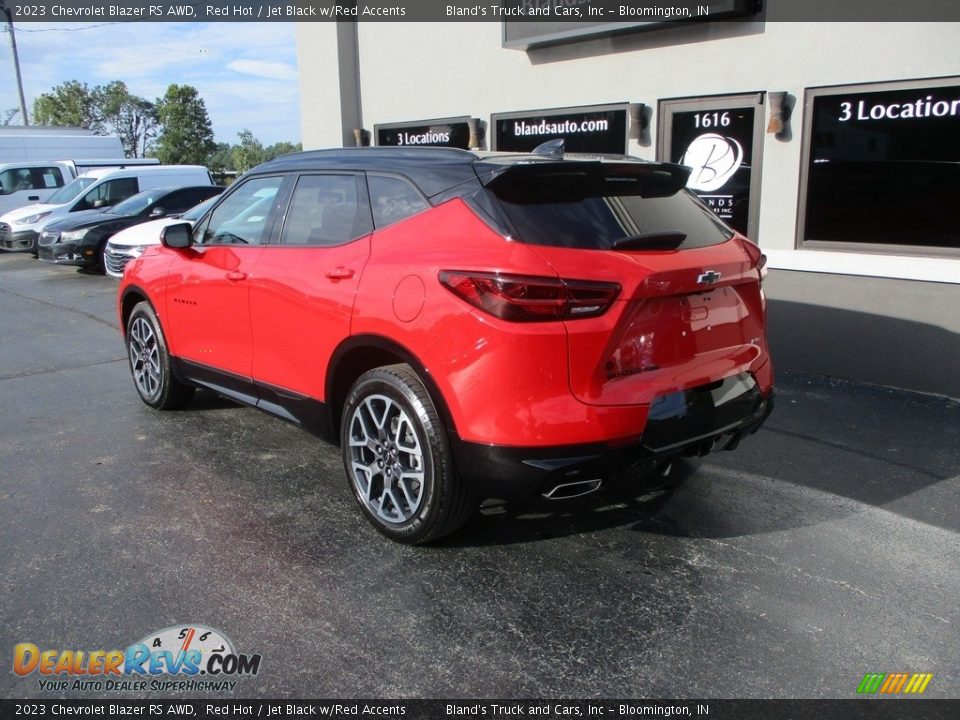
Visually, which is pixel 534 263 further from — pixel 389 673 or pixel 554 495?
pixel 389 673

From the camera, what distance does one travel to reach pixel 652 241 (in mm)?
3305

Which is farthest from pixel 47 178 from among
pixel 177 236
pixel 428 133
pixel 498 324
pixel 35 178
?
pixel 498 324

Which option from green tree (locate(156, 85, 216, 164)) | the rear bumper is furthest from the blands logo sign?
green tree (locate(156, 85, 216, 164))

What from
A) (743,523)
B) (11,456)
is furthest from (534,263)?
(11,456)

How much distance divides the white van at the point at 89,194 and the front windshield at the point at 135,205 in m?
0.93

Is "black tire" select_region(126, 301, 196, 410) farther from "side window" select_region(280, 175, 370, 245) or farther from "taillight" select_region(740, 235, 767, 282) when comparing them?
"taillight" select_region(740, 235, 767, 282)

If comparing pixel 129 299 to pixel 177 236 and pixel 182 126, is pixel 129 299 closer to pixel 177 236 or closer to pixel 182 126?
pixel 177 236

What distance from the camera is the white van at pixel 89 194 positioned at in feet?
50.2

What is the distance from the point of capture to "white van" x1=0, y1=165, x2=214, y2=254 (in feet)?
50.2

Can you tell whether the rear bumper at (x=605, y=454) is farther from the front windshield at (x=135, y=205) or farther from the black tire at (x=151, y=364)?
the front windshield at (x=135, y=205)

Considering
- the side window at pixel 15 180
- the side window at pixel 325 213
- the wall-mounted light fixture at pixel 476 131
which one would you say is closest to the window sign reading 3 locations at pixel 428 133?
the wall-mounted light fixture at pixel 476 131

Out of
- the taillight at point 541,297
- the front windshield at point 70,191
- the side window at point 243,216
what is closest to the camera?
the taillight at point 541,297

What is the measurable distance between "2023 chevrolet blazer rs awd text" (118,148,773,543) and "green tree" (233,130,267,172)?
5790 cm

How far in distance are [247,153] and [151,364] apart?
231ft
